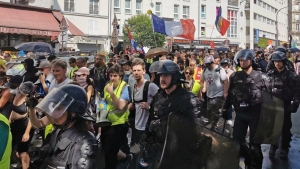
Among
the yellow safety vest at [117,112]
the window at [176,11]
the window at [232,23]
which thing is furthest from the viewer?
the window at [232,23]

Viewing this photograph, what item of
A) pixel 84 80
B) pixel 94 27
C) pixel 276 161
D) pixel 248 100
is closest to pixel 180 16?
pixel 94 27

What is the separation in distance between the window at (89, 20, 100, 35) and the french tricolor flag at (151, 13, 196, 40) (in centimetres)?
1816

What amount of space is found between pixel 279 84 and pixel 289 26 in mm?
93828

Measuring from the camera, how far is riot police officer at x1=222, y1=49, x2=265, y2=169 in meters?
5.00

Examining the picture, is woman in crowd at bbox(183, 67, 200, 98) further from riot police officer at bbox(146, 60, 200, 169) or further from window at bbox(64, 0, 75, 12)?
window at bbox(64, 0, 75, 12)

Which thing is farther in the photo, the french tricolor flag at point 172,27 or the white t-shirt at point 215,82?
the french tricolor flag at point 172,27

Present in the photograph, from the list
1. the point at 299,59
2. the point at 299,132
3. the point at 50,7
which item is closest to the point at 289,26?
the point at 50,7

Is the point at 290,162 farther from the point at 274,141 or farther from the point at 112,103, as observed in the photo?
the point at 112,103

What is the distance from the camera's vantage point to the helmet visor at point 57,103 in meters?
2.54

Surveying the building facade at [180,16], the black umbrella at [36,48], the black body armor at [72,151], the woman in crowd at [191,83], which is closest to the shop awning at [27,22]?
the building facade at [180,16]

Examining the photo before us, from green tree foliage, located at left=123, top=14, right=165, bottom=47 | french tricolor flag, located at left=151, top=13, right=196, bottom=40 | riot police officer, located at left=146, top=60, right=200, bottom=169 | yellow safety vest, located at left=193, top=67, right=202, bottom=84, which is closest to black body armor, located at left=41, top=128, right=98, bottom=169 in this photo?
riot police officer, located at left=146, top=60, right=200, bottom=169

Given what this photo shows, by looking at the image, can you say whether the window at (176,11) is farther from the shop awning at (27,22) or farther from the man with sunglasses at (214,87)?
the man with sunglasses at (214,87)

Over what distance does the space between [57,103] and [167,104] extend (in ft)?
4.86

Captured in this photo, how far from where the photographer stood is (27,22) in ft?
79.2
